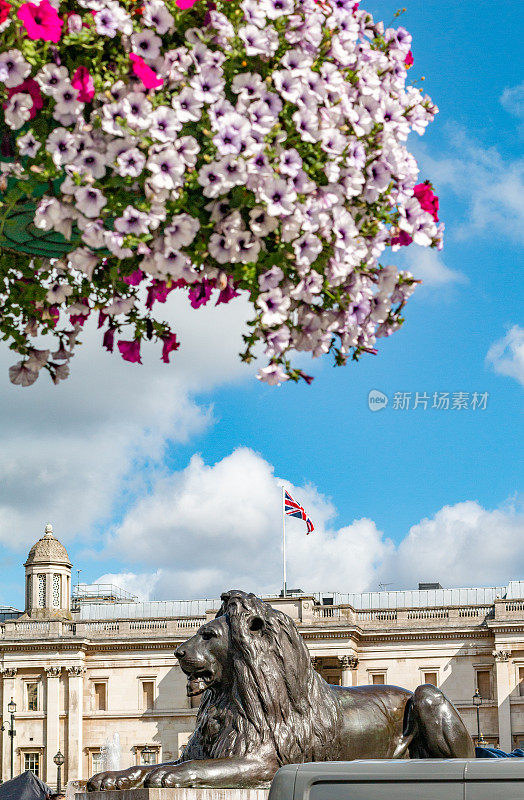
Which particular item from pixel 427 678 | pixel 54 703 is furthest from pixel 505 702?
pixel 54 703

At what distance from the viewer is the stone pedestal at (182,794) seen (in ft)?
17.5

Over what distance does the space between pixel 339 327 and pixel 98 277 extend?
0.69m

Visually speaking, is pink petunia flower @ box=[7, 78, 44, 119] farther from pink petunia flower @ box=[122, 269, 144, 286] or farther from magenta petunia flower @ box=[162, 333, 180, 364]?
magenta petunia flower @ box=[162, 333, 180, 364]

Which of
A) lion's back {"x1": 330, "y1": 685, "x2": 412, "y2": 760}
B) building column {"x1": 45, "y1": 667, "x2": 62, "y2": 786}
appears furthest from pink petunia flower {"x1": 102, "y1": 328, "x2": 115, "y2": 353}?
building column {"x1": 45, "y1": 667, "x2": 62, "y2": 786}

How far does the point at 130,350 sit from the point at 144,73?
85 centimetres

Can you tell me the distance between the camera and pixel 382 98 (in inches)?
117

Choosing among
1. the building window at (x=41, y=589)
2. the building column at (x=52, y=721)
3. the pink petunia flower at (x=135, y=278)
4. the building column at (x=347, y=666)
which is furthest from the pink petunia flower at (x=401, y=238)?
the building window at (x=41, y=589)

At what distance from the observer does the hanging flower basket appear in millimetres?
2658

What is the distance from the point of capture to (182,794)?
5.39 meters

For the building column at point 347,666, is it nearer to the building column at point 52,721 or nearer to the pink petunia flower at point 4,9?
the building column at point 52,721

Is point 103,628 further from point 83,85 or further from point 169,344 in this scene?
point 83,85

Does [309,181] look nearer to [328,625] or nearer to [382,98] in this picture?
[382,98]

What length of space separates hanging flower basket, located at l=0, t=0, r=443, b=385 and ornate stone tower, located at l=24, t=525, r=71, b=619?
64063mm

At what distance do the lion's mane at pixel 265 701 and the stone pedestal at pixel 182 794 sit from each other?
370 mm
